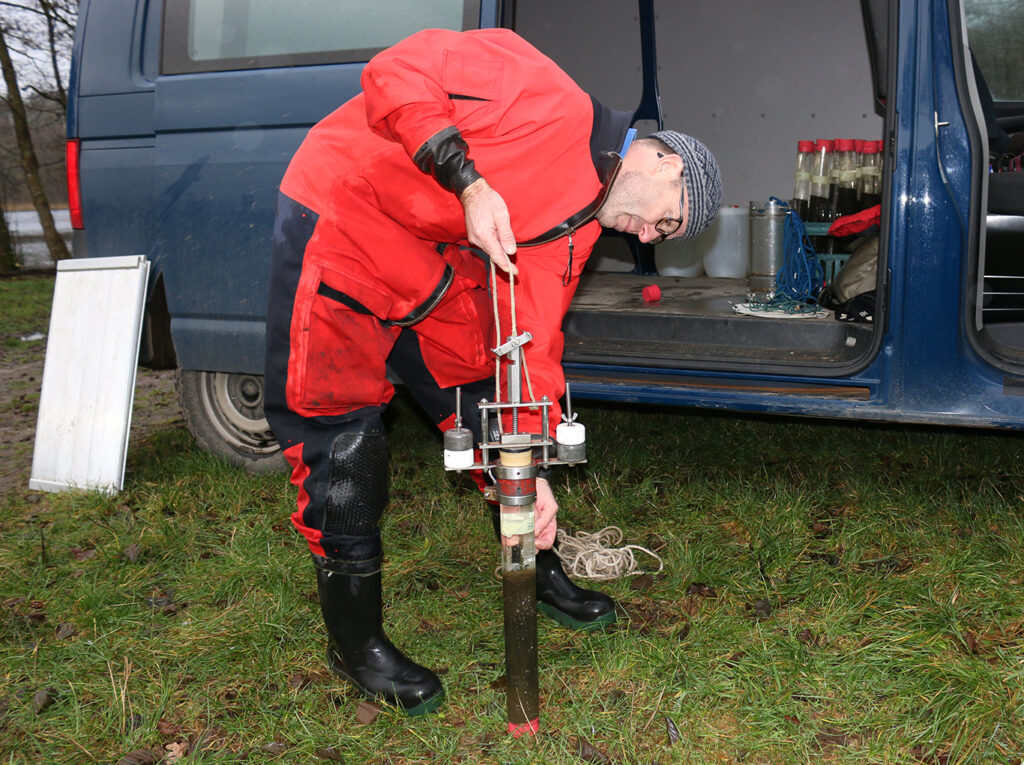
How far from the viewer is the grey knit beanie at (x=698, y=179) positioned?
217 cm

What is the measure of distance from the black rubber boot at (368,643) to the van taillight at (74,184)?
7.38 ft

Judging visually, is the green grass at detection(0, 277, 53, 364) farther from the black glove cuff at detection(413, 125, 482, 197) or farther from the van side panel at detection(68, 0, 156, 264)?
the black glove cuff at detection(413, 125, 482, 197)

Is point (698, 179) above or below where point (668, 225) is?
above

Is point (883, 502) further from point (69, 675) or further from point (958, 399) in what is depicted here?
point (69, 675)

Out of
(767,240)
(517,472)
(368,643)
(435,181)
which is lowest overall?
(368,643)

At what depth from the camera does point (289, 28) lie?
339 cm

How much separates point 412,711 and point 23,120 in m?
13.1

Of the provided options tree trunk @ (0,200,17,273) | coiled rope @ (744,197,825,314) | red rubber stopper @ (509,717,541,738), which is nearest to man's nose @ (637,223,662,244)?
red rubber stopper @ (509,717,541,738)

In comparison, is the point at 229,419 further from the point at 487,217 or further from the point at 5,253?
the point at 5,253

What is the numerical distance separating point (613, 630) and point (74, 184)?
2880 millimetres

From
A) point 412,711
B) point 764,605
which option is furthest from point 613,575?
point 412,711

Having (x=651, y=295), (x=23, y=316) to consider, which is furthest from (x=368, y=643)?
(x=23, y=316)

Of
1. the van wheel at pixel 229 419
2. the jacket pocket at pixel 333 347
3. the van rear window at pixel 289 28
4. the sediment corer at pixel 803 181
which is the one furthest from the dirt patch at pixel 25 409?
the sediment corer at pixel 803 181

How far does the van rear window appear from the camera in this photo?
10.6 feet
